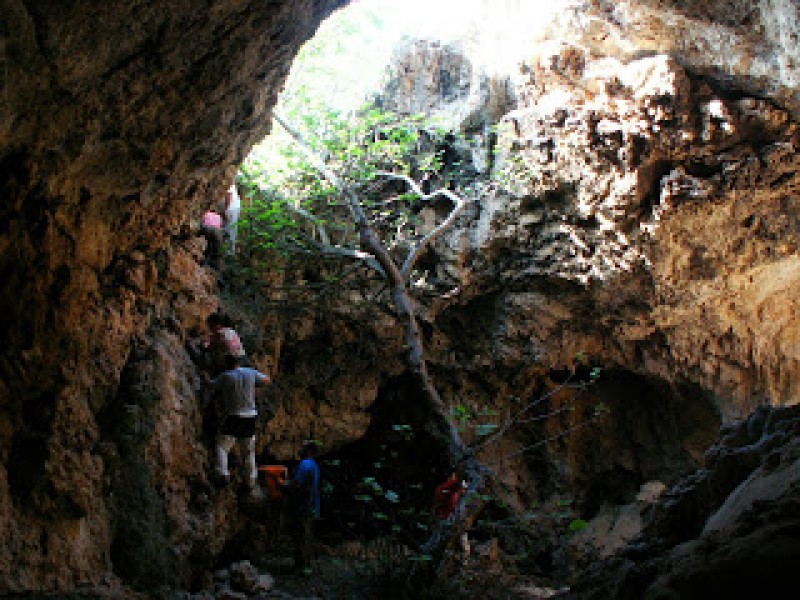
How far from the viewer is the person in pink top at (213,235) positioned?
26.4ft

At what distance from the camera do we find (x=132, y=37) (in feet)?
11.0

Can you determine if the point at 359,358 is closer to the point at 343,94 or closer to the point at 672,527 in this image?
the point at 343,94

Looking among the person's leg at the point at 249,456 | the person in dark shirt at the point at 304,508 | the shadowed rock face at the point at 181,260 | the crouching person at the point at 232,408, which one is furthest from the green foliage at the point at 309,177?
the person in dark shirt at the point at 304,508

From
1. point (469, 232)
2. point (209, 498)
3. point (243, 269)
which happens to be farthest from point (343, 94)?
point (209, 498)

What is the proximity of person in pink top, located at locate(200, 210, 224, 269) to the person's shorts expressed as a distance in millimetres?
2479

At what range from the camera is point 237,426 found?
6.55m

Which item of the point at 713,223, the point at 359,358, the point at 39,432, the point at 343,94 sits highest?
the point at 343,94

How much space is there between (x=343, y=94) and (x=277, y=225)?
3970mm

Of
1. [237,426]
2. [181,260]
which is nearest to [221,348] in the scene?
[237,426]

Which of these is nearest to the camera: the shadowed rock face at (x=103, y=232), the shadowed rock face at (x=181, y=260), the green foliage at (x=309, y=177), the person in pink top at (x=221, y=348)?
the shadowed rock face at (x=103, y=232)

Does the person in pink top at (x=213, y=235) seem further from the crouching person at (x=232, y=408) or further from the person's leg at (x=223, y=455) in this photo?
the person's leg at (x=223, y=455)

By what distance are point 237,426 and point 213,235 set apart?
2.73m

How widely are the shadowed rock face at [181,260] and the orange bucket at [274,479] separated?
864 millimetres

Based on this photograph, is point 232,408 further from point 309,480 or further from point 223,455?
point 309,480
